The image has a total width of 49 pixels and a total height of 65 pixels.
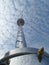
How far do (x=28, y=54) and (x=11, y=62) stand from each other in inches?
81.6

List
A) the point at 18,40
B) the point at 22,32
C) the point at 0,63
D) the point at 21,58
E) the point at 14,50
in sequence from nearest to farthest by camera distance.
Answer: the point at 0,63 → the point at 21,58 → the point at 14,50 → the point at 18,40 → the point at 22,32

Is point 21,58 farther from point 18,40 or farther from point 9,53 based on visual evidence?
point 18,40

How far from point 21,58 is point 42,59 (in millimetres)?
2227

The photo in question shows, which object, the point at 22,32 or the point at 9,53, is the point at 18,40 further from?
the point at 9,53

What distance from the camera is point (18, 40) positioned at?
88.0 ft

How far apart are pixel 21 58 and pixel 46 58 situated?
2.88 m

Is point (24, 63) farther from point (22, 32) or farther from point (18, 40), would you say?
point (22, 32)

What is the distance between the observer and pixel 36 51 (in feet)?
68.9

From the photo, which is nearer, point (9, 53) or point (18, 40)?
point (9, 53)

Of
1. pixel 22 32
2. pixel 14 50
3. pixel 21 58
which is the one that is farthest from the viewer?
pixel 22 32

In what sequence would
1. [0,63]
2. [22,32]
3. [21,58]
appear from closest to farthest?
[0,63] → [21,58] → [22,32]

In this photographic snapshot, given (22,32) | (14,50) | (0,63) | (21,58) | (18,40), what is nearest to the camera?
(0,63)

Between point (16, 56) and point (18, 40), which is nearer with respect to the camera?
point (16, 56)

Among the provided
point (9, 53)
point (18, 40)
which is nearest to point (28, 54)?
point (9, 53)
